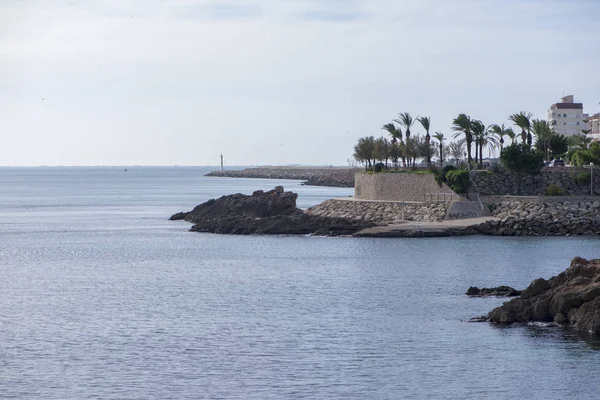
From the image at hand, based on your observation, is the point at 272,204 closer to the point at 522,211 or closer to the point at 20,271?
the point at 522,211

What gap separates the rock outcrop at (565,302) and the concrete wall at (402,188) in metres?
38.3

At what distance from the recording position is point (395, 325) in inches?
1389

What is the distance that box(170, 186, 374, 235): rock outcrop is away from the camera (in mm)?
71312

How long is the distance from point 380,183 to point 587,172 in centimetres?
1616

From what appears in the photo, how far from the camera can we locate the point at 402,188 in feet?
256

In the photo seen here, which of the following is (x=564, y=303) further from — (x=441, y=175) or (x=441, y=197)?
(x=441, y=175)

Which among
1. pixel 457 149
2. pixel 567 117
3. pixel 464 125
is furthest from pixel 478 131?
pixel 567 117

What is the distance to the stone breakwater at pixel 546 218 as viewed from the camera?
65562 mm

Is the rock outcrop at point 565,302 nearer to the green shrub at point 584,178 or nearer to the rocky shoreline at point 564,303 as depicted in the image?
the rocky shoreline at point 564,303

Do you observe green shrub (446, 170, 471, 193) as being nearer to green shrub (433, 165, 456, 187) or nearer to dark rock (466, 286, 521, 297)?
green shrub (433, 165, 456, 187)

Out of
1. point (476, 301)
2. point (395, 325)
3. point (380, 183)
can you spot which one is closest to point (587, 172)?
point (380, 183)

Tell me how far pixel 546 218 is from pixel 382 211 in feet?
43.9

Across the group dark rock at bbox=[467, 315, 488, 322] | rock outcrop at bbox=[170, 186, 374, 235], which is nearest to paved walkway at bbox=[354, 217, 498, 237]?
rock outcrop at bbox=[170, 186, 374, 235]

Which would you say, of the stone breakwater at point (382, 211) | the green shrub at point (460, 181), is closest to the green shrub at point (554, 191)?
the green shrub at point (460, 181)
